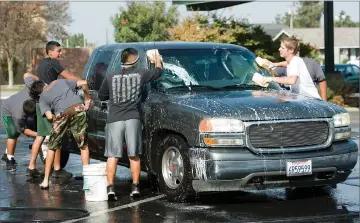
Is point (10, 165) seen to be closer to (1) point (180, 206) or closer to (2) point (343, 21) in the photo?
(1) point (180, 206)

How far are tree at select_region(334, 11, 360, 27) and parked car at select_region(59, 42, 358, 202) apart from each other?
11547cm

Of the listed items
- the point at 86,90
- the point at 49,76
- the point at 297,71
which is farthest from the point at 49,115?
the point at 297,71

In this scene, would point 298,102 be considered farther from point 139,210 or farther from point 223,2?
point 223,2

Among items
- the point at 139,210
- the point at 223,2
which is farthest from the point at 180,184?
the point at 223,2

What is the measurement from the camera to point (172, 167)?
351 inches

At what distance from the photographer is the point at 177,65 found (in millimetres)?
9625

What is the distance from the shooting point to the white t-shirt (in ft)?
33.1

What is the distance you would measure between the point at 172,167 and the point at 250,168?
1.03 m

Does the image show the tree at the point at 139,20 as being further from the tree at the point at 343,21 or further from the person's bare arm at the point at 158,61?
the tree at the point at 343,21

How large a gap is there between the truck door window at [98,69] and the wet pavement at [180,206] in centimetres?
131

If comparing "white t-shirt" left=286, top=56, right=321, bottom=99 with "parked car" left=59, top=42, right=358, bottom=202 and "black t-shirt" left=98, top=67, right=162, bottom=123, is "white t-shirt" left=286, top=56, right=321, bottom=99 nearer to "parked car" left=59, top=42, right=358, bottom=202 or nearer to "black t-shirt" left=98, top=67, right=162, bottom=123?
"parked car" left=59, top=42, right=358, bottom=202

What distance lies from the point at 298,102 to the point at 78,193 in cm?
287

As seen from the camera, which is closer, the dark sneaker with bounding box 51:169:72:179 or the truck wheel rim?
the truck wheel rim

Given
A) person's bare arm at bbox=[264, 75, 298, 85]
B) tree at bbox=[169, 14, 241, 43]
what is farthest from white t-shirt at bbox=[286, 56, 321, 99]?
tree at bbox=[169, 14, 241, 43]
